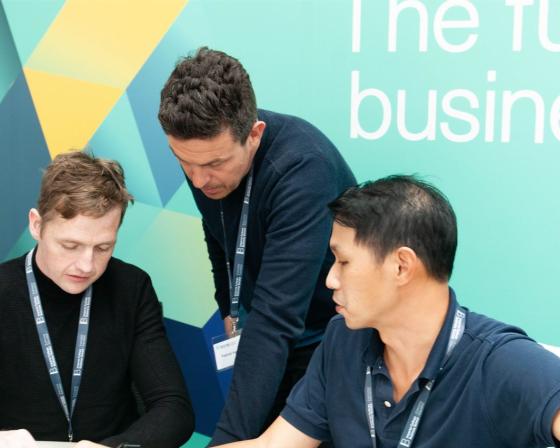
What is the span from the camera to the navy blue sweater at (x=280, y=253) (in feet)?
5.75

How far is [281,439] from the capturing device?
5.58ft

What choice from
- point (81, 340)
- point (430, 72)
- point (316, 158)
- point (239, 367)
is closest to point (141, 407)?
point (81, 340)

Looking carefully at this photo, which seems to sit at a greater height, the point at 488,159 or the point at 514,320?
the point at 488,159

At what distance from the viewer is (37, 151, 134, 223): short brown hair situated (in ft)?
6.59

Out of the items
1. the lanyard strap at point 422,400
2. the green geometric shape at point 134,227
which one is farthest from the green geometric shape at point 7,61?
the lanyard strap at point 422,400

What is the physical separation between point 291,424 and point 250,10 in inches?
55.4

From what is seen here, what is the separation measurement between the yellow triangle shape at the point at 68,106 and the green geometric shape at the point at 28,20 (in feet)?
0.33

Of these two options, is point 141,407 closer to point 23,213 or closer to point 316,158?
point 316,158

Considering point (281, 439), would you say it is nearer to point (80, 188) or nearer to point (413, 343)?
point (413, 343)

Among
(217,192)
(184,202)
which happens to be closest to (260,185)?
(217,192)

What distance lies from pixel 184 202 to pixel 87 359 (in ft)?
2.68

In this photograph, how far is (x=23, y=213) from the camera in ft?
10.4

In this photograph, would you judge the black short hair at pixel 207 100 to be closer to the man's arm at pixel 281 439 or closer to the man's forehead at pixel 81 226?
the man's forehead at pixel 81 226

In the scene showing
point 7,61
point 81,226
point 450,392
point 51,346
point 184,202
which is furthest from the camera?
point 7,61
